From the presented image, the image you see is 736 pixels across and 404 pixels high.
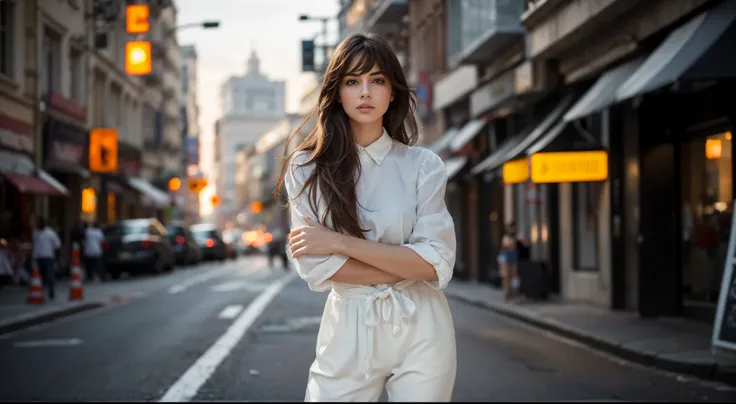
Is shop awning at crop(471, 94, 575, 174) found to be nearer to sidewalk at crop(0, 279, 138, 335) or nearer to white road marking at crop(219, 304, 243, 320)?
white road marking at crop(219, 304, 243, 320)

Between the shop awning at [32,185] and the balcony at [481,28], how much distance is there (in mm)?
10601

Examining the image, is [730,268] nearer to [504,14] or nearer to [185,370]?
[185,370]

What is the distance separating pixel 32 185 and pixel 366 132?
24.9m

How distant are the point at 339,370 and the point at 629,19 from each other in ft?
53.0

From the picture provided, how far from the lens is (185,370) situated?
11.4 metres

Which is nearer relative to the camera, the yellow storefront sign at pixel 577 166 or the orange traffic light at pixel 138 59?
the yellow storefront sign at pixel 577 166

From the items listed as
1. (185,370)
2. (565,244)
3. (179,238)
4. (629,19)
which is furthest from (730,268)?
(179,238)

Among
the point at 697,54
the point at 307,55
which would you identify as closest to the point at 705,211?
the point at 697,54

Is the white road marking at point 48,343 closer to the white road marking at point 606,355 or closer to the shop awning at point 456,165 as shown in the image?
the white road marking at point 606,355

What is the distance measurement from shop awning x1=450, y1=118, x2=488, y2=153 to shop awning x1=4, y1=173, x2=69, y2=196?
1021 centimetres

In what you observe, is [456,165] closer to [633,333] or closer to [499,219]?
[499,219]

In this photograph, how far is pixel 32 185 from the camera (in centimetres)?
2744

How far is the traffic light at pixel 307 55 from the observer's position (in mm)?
35469

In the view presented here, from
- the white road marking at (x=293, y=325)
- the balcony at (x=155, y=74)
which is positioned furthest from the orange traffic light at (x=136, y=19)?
the balcony at (x=155, y=74)
